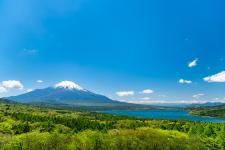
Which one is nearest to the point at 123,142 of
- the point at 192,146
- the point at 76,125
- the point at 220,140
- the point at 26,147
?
the point at 192,146

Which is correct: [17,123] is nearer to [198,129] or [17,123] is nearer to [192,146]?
[198,129]

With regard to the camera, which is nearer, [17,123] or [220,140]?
[220,140]

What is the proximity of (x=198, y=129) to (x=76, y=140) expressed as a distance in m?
95.8

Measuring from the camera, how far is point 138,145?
328 feet

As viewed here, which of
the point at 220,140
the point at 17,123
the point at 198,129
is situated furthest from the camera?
the point at 17,123

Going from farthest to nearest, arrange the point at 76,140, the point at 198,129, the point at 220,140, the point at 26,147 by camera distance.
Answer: the point at 198,129
the point at 220,140
the point at 76,140
the point at 26,147

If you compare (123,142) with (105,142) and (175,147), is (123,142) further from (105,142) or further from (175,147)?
(175,147)

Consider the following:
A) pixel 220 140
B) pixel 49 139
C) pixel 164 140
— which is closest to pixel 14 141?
pixel 49 139

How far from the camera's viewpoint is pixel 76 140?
105625 mm

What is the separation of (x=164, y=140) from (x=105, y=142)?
20.5 metres

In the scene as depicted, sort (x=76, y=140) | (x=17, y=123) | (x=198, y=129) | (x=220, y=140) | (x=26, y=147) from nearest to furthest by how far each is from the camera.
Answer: (x=26, y=147) < (x=76, y=140) < (x=220, y=140) < (x=198, y=129) < (x=17, y=123)

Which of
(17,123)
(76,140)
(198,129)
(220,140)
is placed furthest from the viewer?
(17,123)

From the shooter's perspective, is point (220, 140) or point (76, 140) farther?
point (220, 140)

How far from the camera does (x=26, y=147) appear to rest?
318ft
